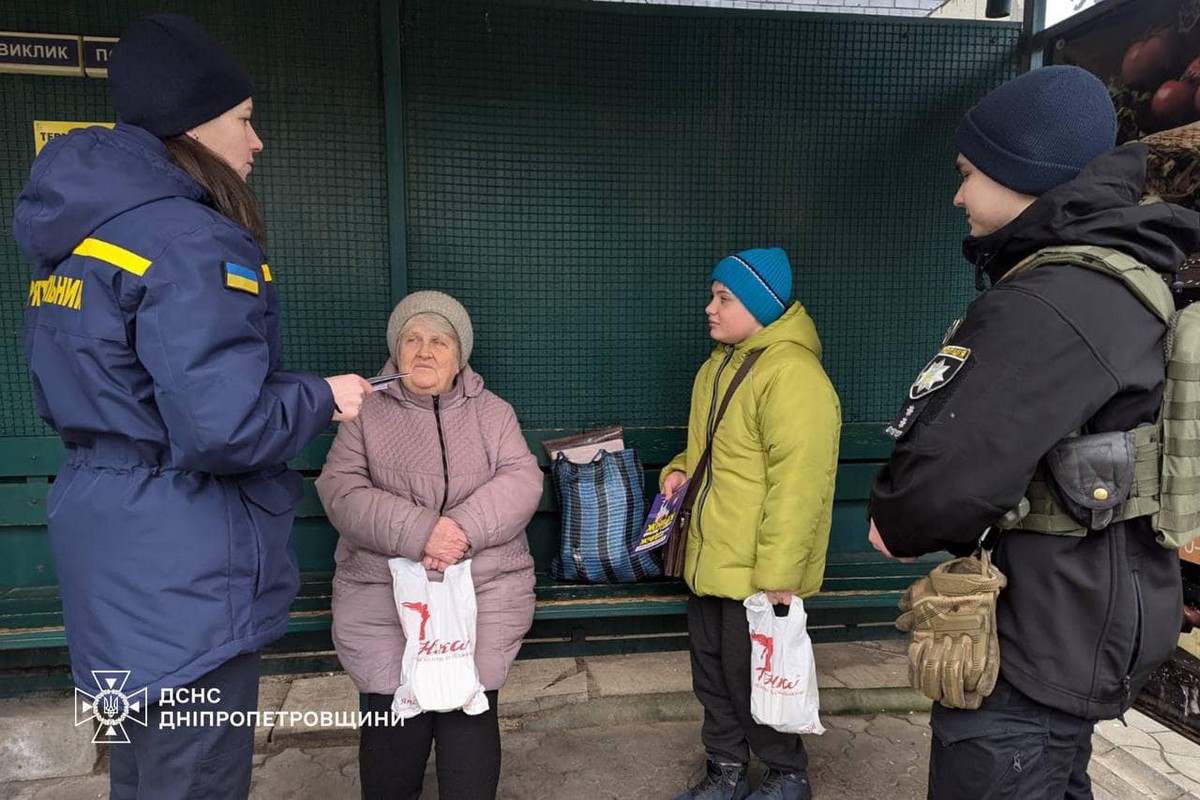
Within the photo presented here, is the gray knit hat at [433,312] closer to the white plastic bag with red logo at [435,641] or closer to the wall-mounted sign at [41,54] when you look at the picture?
the white plastic bag with red logo at [435,641]

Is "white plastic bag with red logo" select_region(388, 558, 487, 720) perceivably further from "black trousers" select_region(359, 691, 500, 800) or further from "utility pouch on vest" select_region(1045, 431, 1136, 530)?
"utility pouch on vest" select_region(1045, 431, 1136, 530)

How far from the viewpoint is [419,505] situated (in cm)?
231

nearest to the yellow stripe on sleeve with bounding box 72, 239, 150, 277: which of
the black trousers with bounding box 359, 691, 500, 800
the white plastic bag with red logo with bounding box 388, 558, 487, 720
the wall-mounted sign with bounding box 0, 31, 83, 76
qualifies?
the white plastic bag with red logo with bounding box 388, 558, 487, 720

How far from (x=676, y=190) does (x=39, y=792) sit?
3.15 m

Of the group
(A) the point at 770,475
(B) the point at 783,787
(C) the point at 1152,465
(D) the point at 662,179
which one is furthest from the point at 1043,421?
(D) the point at 662,179

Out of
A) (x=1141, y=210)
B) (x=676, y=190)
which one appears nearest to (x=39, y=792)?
(x=676, y=190)

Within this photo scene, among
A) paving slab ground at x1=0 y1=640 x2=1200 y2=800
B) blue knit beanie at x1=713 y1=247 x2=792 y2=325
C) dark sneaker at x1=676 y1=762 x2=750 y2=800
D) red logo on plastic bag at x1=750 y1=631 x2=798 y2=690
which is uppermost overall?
blue knit beanie at x1=713 y1=247 x2=792 y2=325

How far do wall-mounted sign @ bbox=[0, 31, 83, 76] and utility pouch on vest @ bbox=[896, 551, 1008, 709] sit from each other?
10.7 ft

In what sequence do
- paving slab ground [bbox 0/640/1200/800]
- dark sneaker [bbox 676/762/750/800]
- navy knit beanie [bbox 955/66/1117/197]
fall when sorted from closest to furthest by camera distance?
1. navy knit beanie [bbox 955/66/1117/197]
2. dark sneaker [bbox 676/762/750/800]
3. paving slab ground [bbox 0/640/1200/800]

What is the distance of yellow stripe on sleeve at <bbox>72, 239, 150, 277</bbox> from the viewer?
1420 mm

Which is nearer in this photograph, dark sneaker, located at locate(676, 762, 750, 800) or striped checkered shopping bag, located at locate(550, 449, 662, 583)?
dark sneaker, located at locate(676, 762, 750, 800)

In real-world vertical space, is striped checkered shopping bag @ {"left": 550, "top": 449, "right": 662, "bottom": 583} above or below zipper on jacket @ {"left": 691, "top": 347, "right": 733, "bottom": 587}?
below

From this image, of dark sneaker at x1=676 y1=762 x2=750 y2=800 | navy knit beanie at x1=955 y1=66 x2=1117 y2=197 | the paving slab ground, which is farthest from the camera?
the paving slab ground

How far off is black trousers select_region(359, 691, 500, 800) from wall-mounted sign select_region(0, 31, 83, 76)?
2.48m
